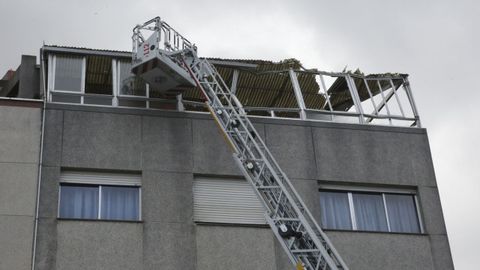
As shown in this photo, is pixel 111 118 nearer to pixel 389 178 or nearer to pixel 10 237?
pixel 10 237

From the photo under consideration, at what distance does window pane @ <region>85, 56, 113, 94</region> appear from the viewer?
68.5 feet

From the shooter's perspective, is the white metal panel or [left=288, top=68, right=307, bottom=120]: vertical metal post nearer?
the white metal panel

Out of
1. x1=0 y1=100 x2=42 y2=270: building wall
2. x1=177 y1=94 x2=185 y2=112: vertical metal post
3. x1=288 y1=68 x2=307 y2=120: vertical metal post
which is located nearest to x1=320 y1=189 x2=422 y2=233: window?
x1=288 y1=68 x2=307 y2=120: vertical metal post

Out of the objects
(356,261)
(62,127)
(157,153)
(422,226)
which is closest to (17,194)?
(62,127)

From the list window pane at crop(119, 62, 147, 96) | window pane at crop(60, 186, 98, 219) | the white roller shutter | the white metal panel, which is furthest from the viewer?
window pane at crop(119, 62, 147, 96)

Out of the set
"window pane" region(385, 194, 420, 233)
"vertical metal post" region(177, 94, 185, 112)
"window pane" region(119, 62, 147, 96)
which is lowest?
"window pane" region(385, 194, 420, 233)

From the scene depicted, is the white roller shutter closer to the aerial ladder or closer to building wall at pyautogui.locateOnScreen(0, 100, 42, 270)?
the aerial ladder

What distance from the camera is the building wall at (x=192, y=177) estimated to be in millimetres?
17812

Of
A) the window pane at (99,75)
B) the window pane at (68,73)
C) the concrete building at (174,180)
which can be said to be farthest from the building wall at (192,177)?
the window pane at (99,75)

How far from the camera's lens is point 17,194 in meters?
17.8

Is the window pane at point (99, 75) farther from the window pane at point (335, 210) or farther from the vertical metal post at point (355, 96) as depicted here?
the vertical metal post at point (355, 96)

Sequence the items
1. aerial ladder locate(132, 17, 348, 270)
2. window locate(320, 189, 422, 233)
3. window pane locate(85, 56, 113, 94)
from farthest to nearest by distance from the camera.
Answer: window pane locate(85, 56, 113, 94), window locate(320, 189, 422, 233), aerial ladder locate(132, 17, 348, 270)

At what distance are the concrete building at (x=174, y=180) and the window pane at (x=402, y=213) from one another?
0.03 m

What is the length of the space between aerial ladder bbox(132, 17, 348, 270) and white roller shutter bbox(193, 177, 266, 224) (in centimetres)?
114
